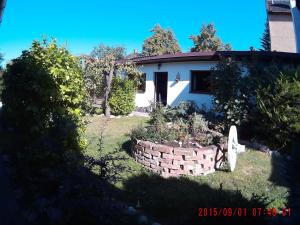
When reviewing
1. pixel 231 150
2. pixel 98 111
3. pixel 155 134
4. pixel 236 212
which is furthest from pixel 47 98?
pixel 98 111

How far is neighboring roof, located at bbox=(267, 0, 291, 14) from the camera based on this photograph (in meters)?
21.7

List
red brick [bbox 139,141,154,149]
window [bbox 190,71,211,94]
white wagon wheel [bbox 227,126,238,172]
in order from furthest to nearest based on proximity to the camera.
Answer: window [bbox 190,71,211,94] < red brick [bbox 139,141,154,149] < white wagon wheel [bbox 227,126,238,172]

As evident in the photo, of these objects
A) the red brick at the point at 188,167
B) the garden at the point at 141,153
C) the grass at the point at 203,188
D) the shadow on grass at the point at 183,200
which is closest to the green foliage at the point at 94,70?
the garden at the point at 141,153

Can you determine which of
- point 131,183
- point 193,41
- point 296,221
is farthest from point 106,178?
point 193,41

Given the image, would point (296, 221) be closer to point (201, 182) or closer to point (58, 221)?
point (58, 221)

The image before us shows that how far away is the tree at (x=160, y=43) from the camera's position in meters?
42.9

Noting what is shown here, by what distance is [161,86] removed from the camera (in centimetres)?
1764

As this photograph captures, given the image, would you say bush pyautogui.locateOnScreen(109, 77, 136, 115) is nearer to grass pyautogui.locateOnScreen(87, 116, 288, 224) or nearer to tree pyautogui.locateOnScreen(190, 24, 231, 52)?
grass pyautogui.locateOnScreen(87, 116, 288, 224)

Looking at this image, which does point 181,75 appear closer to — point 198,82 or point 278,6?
point 198,82

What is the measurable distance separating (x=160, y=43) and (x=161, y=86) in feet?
90.1

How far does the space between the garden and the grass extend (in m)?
0.02

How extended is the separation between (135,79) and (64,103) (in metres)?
11.2

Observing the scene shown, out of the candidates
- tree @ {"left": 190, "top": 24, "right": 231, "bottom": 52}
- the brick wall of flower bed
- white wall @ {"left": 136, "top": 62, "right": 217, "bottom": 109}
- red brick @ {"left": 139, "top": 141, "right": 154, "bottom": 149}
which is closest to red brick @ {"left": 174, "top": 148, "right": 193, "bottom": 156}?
the brick wall of flower bed

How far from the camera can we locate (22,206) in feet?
14.1
